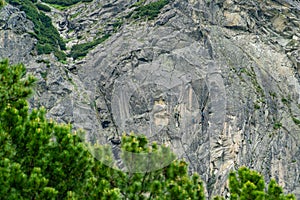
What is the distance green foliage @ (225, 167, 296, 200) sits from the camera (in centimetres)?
1478

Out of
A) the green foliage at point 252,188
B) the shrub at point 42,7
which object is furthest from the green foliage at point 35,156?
the shrub at point 42,7

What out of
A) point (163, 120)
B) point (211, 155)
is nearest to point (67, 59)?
point (163, 120)

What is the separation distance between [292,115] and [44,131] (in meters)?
39.7

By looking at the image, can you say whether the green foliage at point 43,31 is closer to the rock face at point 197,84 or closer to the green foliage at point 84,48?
the rock face at point 197,84

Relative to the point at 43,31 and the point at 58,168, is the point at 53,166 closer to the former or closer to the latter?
the point at 58,168

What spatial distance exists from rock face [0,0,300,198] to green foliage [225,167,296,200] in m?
24.4

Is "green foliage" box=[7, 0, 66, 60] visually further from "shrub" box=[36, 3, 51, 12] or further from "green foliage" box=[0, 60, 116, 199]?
"green foliage" box=[0, 60, 116, 199]

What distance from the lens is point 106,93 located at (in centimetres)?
4662

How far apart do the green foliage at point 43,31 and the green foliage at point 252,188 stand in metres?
39.9

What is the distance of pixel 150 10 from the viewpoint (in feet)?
180

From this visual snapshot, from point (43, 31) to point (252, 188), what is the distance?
4929 centimetres

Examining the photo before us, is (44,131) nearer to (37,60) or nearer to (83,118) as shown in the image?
(83,118)

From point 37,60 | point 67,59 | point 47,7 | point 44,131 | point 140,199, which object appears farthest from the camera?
point 47,7

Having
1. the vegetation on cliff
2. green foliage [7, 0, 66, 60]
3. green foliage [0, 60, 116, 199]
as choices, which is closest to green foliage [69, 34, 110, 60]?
green foliage [7, 0, 66, 60]
